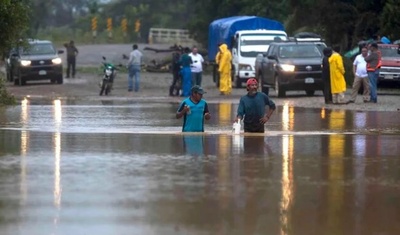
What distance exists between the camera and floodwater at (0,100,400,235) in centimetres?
1008

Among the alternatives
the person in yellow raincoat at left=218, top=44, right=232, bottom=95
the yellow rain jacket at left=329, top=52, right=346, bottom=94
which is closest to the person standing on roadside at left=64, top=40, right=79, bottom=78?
the person in yellow raincoat at left=218, top=44, right=232, bottom=95

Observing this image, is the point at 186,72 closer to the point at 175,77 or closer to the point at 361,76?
the point at 175,77

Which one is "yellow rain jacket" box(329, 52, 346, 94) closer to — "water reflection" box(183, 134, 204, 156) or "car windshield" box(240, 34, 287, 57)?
"water reflection" box(183, 134, 204, 156)

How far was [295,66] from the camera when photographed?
3133cm

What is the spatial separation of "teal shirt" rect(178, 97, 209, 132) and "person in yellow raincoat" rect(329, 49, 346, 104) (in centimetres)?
1100

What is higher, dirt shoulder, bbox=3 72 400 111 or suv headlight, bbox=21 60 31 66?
suv headlight, bbox=21 60 31 66

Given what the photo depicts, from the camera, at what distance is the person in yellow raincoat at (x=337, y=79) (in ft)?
90.3

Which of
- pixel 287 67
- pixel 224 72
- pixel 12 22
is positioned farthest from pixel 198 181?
pixel 224 72

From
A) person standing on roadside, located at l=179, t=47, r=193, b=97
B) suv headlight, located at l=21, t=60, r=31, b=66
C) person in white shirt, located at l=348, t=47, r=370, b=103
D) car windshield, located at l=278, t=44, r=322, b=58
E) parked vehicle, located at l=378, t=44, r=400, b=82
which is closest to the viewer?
person in white shirt, located at l=348, t=47, r=370, b=103

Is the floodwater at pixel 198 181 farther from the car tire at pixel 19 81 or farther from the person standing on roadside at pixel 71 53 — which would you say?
the person standing on roadside at pixel 71 53

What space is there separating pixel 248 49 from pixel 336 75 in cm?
1226

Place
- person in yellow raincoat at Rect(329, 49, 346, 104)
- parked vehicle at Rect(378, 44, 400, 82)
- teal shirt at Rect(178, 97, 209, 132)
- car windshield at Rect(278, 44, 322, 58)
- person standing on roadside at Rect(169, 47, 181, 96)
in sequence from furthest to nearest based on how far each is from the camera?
1. person standing on roadside at Rect(169, 47, 181, 96)
2. parked vehicle at Rect(378, 44, 400, 82)
3. car windshield at Rect(278, 44, 322, 58)
4. person in yellow raincoat at Rect(329, 49, 346, 104)
5. teal shirt at Rect(178, 97, 209, 132)

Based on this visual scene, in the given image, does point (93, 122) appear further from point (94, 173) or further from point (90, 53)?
point (90, 53)

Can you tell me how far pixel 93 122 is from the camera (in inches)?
853
